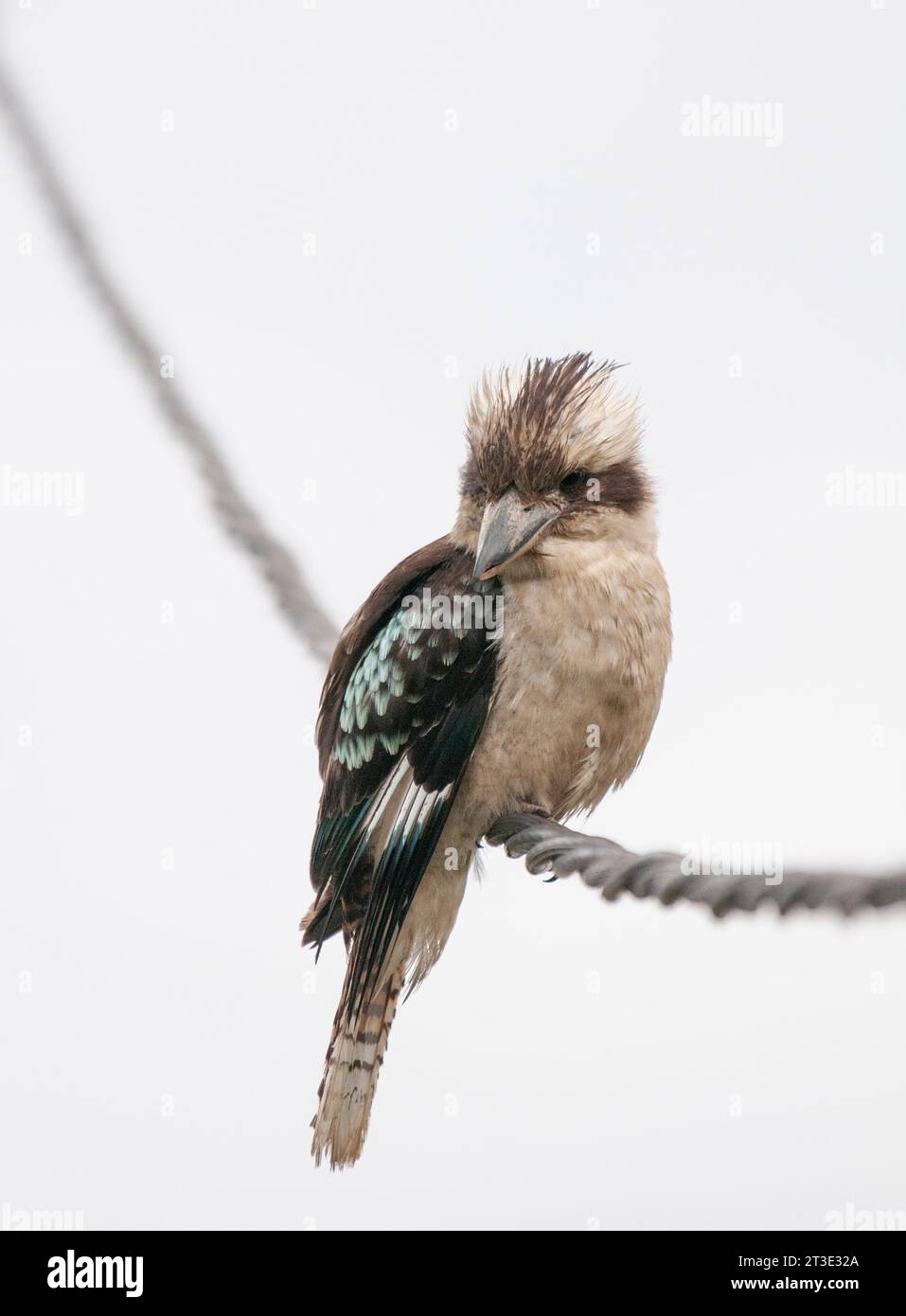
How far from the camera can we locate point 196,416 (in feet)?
12.9

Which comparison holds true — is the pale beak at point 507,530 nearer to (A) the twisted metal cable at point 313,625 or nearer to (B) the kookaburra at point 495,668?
(B) the kookaburra at point 495,668

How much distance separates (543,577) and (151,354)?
1.16 meters

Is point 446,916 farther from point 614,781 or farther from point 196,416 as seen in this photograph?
point 196,416

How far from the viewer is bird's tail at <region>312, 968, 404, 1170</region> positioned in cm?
355

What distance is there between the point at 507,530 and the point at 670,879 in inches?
51.9

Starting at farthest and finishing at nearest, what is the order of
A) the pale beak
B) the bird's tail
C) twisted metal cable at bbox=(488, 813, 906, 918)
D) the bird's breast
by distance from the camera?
the bird's tail, the bird's breast, the pale beak, twisted metal cable at bbox=(488, 813, 906, 918)

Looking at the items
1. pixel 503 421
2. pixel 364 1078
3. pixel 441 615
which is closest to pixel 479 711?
pixel 441 615

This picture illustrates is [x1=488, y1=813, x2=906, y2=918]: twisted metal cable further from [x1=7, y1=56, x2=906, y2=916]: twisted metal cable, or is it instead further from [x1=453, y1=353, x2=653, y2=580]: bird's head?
[x1=453, y1=353, x2=653, y2=580]: bird's head

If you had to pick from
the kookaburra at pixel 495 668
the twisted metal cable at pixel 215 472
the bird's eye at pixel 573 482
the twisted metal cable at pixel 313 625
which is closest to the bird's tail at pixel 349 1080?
the kookaburra at pixel 495 668

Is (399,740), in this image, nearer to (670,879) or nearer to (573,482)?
(573,482)

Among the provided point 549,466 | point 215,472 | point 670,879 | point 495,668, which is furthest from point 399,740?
point 670,879

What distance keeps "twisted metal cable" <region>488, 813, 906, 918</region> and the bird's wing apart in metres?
0.22

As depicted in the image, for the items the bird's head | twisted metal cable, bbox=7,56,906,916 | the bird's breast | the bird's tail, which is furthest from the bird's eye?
the bird's tail

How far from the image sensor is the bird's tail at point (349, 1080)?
3551mm
